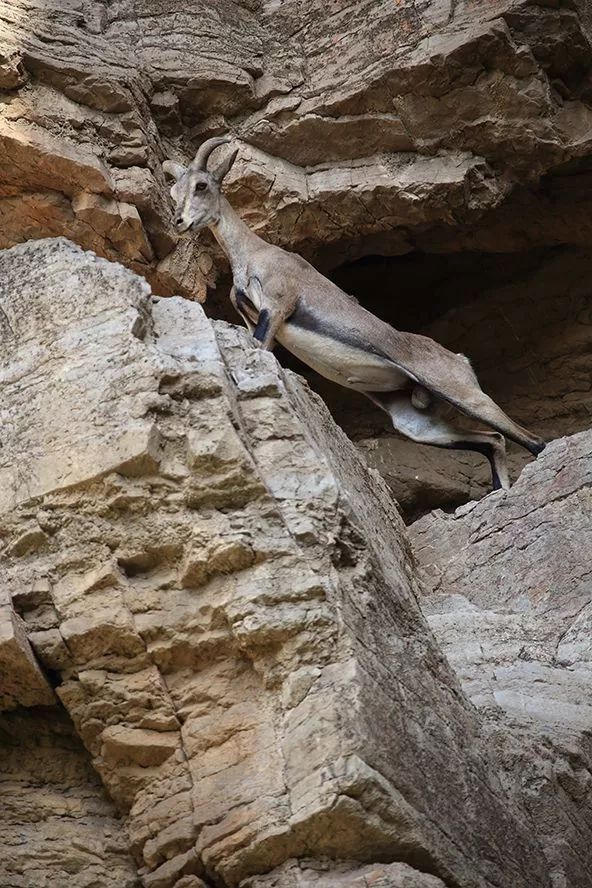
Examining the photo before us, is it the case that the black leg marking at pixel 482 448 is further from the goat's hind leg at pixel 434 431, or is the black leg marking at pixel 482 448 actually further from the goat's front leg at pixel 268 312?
the goat's front leg at pixel 268 312

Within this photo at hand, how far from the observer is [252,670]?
3.92 m

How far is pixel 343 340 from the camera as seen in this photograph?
1077 cm

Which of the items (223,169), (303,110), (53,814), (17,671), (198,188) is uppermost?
(303,110)

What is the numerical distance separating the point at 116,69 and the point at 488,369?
174 inches

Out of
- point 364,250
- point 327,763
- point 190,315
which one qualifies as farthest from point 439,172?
point 327,763

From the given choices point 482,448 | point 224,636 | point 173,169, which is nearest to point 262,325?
point 173,169

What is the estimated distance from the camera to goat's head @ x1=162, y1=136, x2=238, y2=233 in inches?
428

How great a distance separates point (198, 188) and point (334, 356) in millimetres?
1699

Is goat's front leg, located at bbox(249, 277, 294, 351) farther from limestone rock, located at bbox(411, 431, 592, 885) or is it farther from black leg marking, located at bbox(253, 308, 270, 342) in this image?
limestone rock, located at bbox(411, 431, 592, 885)

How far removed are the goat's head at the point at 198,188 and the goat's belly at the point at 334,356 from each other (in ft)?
3.56

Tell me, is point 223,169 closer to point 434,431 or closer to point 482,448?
point 434,431

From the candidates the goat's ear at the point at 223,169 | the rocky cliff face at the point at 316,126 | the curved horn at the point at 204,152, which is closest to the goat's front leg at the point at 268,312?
the rocky cliff face at the point at 316,126

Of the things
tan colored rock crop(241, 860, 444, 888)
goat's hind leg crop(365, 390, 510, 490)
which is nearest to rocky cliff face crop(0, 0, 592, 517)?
goat's hind leg crop(365, 390, 510, 490)

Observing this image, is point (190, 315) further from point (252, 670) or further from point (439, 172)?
point (439, 172)
